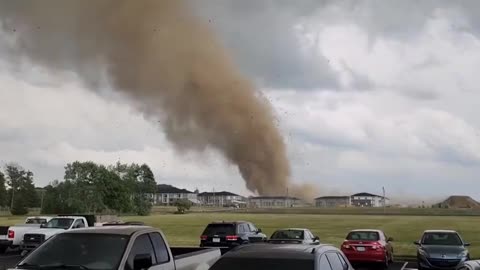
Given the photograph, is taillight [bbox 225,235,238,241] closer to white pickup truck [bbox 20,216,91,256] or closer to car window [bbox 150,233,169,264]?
white pickup truck [bbox 20,216,91,256]

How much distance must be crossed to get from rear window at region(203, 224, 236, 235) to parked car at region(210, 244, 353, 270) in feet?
61.5

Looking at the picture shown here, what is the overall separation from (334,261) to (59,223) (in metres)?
22.7

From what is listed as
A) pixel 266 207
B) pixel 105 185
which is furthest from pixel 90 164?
pixel 266 207

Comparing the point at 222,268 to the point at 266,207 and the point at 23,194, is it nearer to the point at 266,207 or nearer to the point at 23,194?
the point at 266,207

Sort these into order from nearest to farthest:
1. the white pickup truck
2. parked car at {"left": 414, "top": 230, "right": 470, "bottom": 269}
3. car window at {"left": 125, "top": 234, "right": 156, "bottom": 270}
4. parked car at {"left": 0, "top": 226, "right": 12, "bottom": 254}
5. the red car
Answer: car window at {"left": 125, "top": 234, "right": 156, "bottom": 270}
parked car at {"left": 414, "top": 230, "right": 470, "bottom": 269}
the red car
the white pickup truck
parked car at {"left": 0, "top": 226, "right": 12, "bottom": 254}

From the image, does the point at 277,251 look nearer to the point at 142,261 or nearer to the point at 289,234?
the point at 142,261

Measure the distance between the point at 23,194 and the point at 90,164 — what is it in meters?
26.9

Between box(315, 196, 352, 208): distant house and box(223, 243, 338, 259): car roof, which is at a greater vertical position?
box(315, 196, 352, 208): distant house

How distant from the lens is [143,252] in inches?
357

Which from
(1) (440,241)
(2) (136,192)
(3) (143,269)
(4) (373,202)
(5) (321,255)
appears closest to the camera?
(5) (321,255)

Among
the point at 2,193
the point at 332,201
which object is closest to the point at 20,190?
the point at 2,193

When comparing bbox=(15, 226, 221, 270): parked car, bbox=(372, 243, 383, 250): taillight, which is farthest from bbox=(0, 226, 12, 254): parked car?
bbox=(15, 226, 221, 270): parked car

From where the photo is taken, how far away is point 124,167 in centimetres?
12700

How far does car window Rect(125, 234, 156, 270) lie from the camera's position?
841 centimetres
